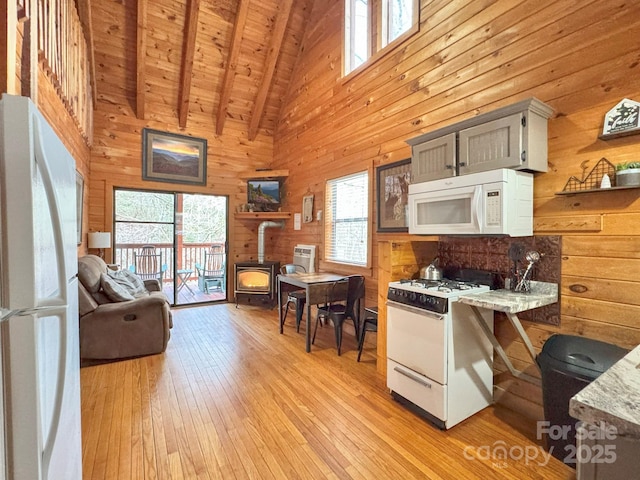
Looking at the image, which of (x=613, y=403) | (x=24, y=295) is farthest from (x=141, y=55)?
(x=613, y=403)

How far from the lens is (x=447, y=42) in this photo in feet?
9.48

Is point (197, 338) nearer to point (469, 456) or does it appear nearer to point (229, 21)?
point (469, 456)

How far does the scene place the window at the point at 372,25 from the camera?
3443mm

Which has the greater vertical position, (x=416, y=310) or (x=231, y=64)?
(x=231, y=64)

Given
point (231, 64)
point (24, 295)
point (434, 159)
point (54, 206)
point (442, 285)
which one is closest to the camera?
point (24, 295)

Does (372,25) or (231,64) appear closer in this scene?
(372,25)

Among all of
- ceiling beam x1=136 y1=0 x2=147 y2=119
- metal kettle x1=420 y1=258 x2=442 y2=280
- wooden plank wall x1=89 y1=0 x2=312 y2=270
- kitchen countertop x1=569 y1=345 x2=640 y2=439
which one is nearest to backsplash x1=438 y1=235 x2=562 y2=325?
metal kettle x1=420 y1=258 x2=442 y2=280

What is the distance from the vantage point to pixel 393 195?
11.4 feet

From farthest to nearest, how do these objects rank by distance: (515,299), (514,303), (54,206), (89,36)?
(89,36)
(515,299)
(514,303)
(54,206)

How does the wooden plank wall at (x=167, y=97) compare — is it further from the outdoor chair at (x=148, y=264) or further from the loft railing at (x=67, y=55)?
the outdoor chair at (x=148, y=264)

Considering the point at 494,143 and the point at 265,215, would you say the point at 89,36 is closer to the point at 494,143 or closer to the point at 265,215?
the point at 265,215

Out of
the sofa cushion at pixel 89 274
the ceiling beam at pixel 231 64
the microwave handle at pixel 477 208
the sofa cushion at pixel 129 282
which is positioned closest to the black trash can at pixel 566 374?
the microwave handle at pixel 477 208

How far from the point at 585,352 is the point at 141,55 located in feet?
19.8

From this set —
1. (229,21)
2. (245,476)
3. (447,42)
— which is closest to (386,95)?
(447,42)
